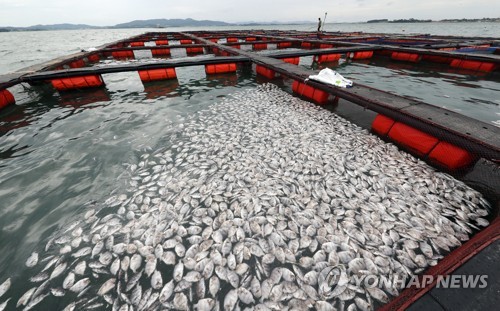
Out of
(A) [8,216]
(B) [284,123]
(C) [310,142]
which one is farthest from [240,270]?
(B) [284,123]

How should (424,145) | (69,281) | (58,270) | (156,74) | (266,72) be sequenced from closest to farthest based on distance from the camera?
(69,281), (58,270), (424,145), (156,74), (266,72)

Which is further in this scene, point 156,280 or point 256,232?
point 256,232

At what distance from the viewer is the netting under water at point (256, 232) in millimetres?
2830

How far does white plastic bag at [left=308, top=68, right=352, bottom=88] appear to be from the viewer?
8164 millimetres

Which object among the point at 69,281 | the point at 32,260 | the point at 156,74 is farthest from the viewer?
the point at 156,74

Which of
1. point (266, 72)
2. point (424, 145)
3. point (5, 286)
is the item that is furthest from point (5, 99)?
point (424, 145)

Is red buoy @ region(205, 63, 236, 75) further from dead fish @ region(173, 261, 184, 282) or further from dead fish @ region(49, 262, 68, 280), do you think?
dead fish @ region(173, 261, 184, 282)

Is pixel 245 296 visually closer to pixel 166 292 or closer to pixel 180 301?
pixel 180 301

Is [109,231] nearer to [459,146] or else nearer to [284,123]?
[284,123]

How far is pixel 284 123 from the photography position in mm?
7402

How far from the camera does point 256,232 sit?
3605 millimetres

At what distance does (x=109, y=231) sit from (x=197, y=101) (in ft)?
24.2

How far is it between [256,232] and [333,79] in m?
7.39

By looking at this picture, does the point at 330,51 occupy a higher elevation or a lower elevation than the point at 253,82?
higher
